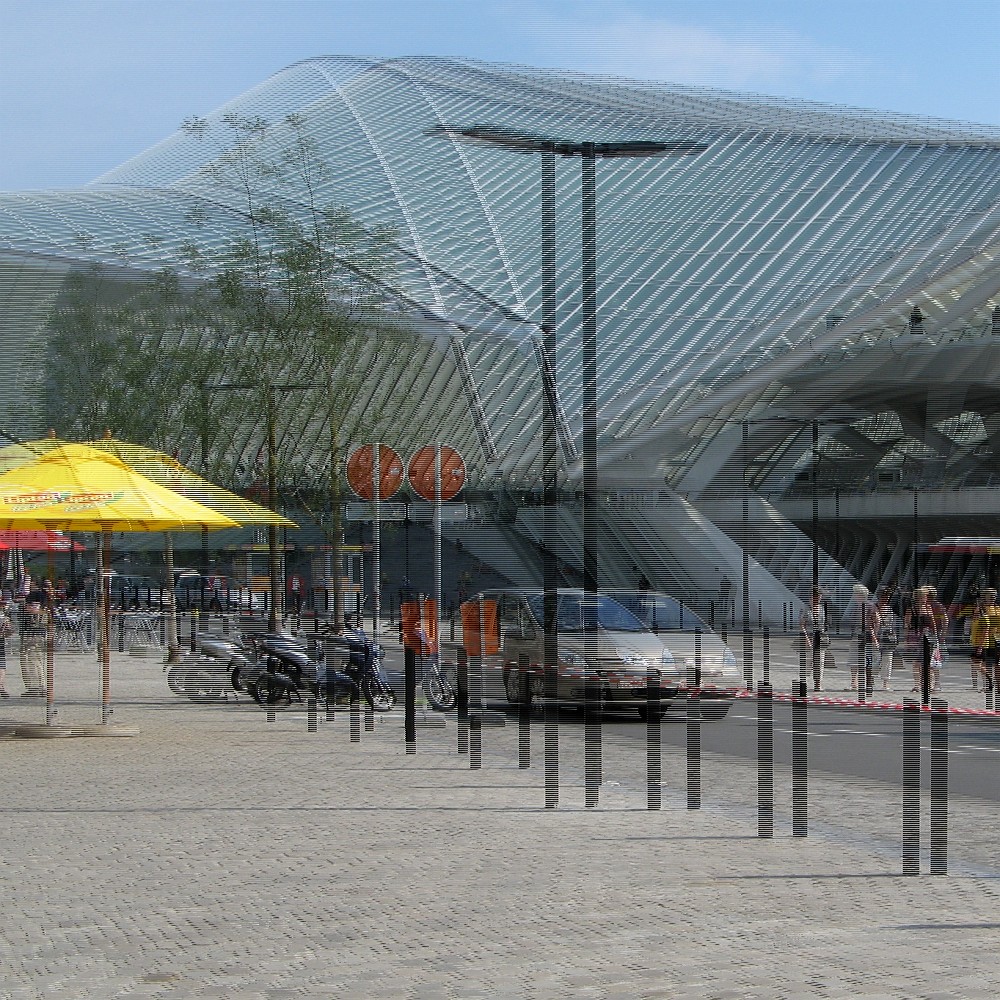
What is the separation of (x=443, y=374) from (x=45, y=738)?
44186 mm

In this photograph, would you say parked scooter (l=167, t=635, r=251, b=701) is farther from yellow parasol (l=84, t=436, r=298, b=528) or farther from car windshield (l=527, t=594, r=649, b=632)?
car windshield (l=527, t=594, r=649, b=632)

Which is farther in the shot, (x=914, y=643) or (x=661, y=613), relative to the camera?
(x=914, y=643)

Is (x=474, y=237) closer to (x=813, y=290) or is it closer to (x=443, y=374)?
(x=443, y=374)

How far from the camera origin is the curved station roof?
54.7m

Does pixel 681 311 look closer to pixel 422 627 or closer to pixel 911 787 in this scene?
pixel 422 627

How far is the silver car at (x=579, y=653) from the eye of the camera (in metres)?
20.4

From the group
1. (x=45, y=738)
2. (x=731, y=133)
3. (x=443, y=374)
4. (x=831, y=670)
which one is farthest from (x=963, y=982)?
(x=731, y=133)

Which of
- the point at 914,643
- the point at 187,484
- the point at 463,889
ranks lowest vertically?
the point at 914,643

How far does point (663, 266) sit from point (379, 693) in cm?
4046

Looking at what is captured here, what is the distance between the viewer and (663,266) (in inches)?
2360

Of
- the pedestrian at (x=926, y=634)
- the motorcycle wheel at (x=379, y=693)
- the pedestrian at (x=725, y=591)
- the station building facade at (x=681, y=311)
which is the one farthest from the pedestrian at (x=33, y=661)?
the pedestrian at (x=725, y=591)

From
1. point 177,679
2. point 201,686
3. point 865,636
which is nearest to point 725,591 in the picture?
point 865,636

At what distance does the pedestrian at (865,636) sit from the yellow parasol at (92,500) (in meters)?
11.9

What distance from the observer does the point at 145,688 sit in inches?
1067
